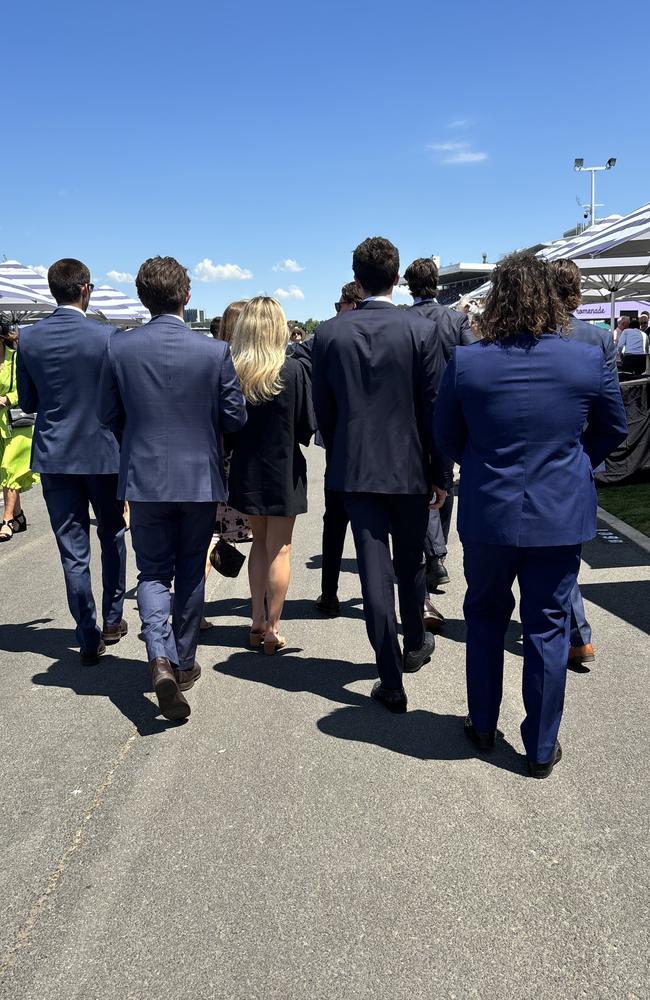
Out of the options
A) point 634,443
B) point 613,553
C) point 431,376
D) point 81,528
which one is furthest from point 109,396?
point 634,443

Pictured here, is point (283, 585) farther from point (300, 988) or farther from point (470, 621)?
point (300, 988)

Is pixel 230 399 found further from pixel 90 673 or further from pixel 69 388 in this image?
pixel 90 673

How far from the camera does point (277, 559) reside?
495 cm

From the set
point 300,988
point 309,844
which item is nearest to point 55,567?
point 309,844

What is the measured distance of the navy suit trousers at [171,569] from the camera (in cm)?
414

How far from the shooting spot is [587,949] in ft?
7.86

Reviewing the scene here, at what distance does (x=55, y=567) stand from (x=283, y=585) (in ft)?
11.1

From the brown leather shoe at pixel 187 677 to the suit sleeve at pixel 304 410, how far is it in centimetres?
143

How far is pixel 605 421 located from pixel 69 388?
295cm

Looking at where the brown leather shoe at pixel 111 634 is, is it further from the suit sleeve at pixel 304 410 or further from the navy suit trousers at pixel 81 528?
the suit sleeve at pixel 304 410

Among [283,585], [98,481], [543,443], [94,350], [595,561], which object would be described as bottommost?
[595,561]

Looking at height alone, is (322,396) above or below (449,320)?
below

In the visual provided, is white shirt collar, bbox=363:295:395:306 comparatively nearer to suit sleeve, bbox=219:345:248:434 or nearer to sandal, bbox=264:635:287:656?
suit sleeve, bbox=219:345:248:434

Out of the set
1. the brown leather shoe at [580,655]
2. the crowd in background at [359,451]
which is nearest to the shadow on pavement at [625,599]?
the brown leather shoe at [580,655]
